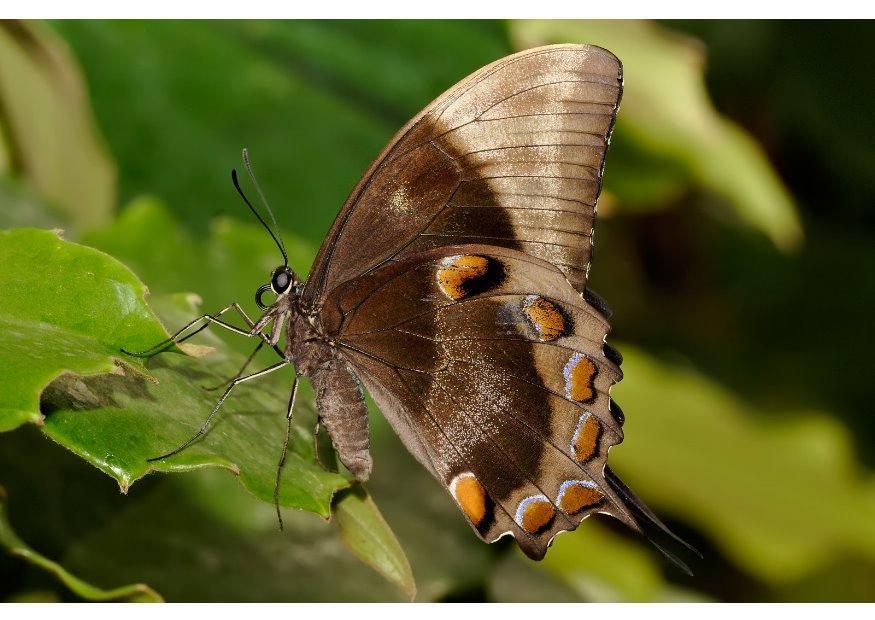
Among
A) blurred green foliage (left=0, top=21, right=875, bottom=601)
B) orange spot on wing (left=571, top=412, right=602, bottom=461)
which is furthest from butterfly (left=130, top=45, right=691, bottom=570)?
blurred green foliage (left=0, top=21, right=875, bottom=601)

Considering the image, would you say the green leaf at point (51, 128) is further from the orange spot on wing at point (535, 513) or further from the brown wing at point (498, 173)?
the orange spot on wing at point (535, 513)

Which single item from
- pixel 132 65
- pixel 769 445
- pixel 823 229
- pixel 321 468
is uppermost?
pixel 132 65

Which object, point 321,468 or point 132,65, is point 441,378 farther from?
point 132,65

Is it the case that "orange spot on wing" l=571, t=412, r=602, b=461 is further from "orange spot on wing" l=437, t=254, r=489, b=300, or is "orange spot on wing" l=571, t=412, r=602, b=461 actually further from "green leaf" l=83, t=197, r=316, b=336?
"green leaf" l=83, t=197, r=316, b=336

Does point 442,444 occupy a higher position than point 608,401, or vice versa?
point 608,401

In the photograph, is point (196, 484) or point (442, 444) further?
point (196, 484)
